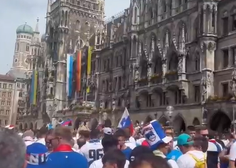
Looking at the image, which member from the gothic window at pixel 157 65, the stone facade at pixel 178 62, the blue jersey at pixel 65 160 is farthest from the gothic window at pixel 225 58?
the blue jersey at pixel 65 160

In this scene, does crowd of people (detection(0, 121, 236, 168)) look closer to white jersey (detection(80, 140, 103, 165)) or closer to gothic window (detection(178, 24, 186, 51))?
white jersey (detection(80, 140, 103, 165))

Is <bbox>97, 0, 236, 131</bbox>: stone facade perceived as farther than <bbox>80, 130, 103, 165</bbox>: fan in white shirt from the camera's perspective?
Yes

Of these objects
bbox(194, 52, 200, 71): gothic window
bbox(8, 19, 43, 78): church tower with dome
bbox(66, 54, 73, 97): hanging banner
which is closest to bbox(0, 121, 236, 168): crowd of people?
bbox(194, 52, 200, 71): gothic window

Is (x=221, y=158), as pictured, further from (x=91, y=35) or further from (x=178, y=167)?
(x=91, y=35)

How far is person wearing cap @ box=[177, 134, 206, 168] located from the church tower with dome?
101050 mm

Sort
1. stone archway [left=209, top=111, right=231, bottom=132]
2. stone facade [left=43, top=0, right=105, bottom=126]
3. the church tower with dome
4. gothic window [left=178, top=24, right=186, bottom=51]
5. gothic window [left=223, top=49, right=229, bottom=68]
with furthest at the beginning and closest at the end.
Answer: the church tower with dome < stone facade [left=43, top=0, right=105, bottom=126] < gothic window [left=178, top=24, right=186, bottom=51] < gothic window [left=223, top=49, right=229, bottom=68] < stone archway [left=209, top=111, right=231, bottom=132]

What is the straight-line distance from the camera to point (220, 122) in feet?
97.6

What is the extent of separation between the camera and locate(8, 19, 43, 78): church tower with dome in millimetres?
106919

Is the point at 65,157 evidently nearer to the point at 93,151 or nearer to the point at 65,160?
the point at 65,160

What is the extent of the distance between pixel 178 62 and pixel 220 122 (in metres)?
6.77

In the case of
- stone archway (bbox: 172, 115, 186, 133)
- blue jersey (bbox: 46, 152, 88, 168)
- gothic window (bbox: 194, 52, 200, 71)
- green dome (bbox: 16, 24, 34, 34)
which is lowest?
stone archway (bbox: 172, 115, 186, 133)

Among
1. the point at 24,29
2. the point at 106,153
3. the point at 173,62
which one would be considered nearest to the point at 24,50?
the point at 24,29

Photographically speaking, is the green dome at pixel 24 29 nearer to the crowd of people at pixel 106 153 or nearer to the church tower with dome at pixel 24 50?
the church tower with dome at pixel 24 50

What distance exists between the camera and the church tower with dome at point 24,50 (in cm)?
10692
